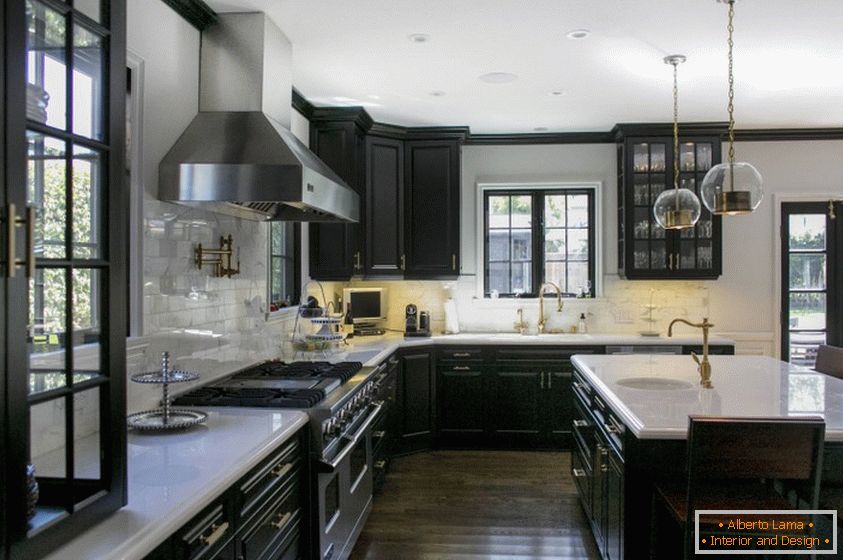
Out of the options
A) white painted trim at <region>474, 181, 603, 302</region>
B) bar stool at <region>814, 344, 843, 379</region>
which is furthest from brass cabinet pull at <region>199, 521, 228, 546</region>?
white painted trim at <region>474, 181, 603, 302</region>

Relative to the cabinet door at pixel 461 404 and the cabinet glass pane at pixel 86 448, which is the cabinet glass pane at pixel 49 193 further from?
the cabinet door at pixel 461 404

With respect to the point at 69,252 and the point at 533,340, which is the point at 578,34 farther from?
the point at 69,252

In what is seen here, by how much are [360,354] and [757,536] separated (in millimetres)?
2735

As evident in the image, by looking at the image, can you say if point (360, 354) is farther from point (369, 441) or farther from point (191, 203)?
point (191, 203)

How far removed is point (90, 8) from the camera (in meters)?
1.65

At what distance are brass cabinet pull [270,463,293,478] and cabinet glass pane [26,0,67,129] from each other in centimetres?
134

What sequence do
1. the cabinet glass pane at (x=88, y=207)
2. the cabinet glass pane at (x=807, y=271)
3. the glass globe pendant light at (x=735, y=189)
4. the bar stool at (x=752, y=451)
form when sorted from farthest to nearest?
1. the cabinet glass pane at (x=807, y=271)
2. the glass globe pendant light at (x=735, y=189)
3. the bar stool at (x=752, y=451)
4. the cabinet glass pane at (x=88, y=207)

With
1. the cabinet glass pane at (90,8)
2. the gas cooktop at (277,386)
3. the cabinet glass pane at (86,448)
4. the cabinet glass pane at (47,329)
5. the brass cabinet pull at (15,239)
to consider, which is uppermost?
the cabinet glass pane at (90,8)

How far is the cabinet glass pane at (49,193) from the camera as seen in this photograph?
147 cm

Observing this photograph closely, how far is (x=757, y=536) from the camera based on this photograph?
222cm

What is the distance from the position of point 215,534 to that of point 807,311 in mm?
5975

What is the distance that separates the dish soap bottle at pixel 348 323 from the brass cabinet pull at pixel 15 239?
13.7ft

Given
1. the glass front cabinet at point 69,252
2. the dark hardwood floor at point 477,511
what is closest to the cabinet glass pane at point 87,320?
the glass front cabinet at point 69,252

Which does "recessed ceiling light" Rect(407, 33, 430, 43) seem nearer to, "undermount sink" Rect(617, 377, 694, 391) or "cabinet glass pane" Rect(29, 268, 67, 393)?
"undermount sink" Rect(617, 377, 694, 391)
